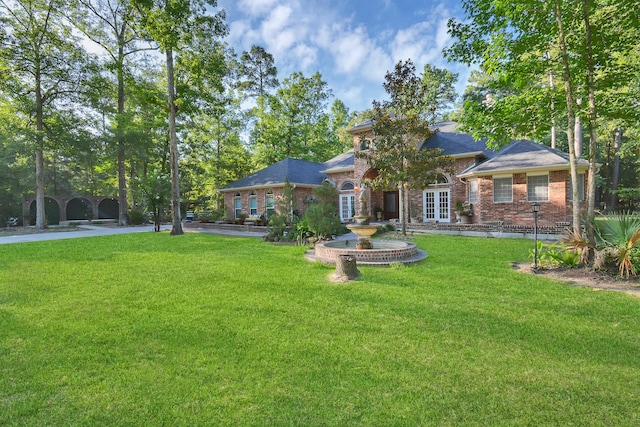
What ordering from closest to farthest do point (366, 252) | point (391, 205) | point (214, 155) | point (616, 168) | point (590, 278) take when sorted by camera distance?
1. point (590, 278)
2. point (366, 252)
3. point (391, 205)
4. point (616, 168)
5. point (214, 155)

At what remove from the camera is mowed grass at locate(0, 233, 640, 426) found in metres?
2.39

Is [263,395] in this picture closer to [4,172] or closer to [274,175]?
[274,175]

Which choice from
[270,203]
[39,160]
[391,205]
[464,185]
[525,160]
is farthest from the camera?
[270,203]

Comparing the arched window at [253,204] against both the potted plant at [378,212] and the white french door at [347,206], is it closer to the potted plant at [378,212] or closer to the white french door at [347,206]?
the white french door at [347,206]

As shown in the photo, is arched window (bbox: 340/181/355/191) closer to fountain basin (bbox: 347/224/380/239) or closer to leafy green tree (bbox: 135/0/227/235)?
leafy green tree (bbox: 135/0/227/235)

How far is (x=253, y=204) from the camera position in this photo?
23.1 m

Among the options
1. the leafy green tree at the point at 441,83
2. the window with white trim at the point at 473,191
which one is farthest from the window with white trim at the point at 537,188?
the leafy green tree at the point at 441,83

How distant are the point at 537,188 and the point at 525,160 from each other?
1389 mm

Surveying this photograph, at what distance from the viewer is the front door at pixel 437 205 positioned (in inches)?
679

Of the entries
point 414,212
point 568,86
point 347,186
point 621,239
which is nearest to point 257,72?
point 347,186

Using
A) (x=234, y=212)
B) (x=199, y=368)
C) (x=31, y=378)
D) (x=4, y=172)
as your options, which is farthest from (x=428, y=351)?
(x=4, y=172)

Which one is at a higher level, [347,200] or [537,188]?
[537,188]

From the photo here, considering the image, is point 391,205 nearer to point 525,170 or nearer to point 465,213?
point 465,213

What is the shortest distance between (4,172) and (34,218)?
469 cm
